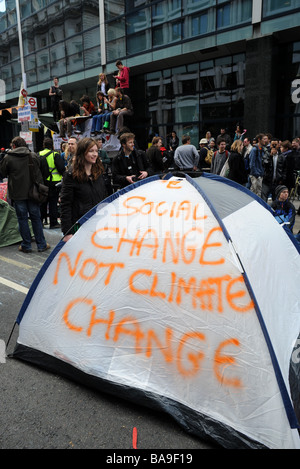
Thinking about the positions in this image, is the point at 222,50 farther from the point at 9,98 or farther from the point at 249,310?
the point at 9,98

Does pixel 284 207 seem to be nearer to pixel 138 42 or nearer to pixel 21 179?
pixel 21 179

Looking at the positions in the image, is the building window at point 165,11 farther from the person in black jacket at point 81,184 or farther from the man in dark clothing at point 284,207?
the person in black jacket at point 81,184

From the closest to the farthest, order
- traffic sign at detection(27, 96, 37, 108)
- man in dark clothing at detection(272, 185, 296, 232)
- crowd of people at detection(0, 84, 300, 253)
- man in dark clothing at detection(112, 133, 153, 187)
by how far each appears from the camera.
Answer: crowd of people at detection(0, 84, 300, 253) → man in dark clothing at detection(112, 133, 153, 187) → man in dark clothing at detection(272, 185, 296, 232) → traffic sign at detection(27, 96, 37, 108)

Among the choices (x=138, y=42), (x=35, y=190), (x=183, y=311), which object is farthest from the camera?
(x=138, y=42)

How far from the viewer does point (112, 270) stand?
2717mm

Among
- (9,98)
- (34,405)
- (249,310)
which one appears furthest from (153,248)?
(9,98)

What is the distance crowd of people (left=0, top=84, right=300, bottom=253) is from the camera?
12.8ft

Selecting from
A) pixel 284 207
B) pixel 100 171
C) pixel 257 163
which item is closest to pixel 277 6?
pixel 257 163

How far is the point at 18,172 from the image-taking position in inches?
233

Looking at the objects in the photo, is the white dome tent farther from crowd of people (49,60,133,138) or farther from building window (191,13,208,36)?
building window (191,13,208,36)

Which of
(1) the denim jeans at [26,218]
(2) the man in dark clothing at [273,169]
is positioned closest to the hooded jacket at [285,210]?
(2) the man in dark clothing at [273,169]

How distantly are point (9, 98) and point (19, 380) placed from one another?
28.2 metres

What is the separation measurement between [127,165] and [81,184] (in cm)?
160

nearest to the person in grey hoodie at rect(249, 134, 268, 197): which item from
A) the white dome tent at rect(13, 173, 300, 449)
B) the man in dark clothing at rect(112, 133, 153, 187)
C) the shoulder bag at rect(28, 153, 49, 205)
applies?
the man in dark clothing at rect(112, 133, 153, 187)
